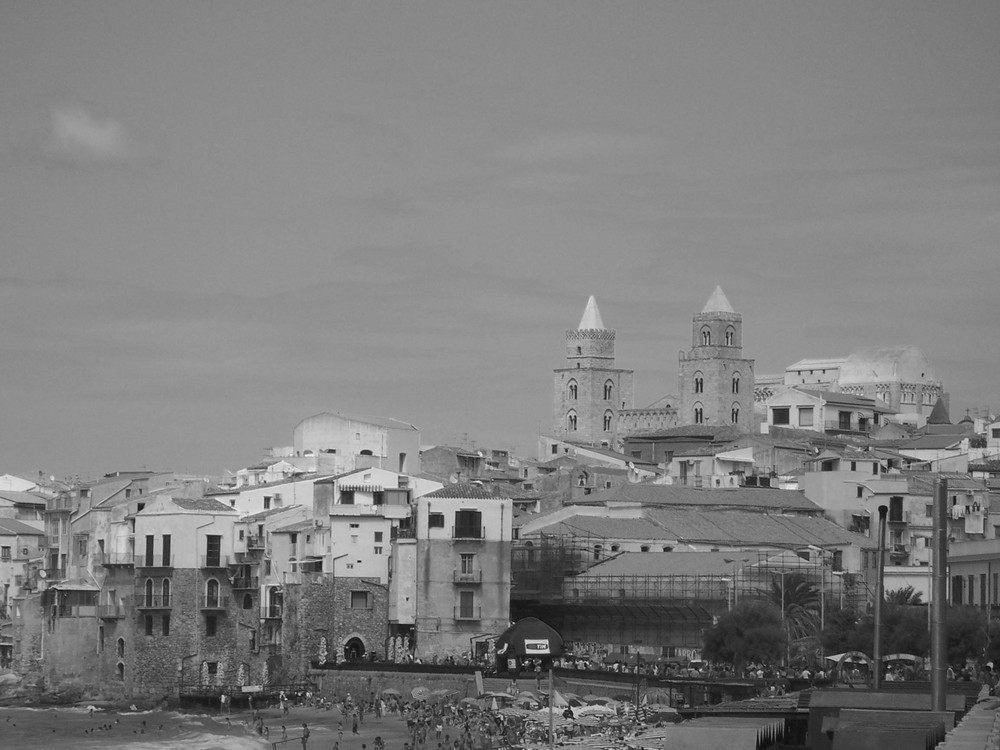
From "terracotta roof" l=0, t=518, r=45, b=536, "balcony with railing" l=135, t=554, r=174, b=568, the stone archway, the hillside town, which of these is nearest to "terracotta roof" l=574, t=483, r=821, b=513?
the hillside town

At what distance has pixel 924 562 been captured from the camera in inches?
3868

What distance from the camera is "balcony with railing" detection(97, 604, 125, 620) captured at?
88.1 meters

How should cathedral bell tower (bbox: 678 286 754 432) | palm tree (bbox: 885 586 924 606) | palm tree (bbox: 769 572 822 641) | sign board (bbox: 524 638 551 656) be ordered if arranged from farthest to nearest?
cathedral bell tower (bbox: 678 286 754 432)
palm tree (bbox: 885 586 924 606)
palm tree (bbox: 769 572 822 641)
sign board (bbox: 524 638 551 656)

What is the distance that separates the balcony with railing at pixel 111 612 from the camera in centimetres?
8806

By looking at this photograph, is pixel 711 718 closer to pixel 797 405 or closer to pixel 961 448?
pixel 961 448

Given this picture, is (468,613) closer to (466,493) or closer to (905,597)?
(466,493)

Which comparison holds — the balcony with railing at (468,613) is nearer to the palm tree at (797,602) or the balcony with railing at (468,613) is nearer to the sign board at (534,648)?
the sign board at (534,648)

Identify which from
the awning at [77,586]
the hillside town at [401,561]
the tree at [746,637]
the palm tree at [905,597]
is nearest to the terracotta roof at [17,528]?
the hillside town at [401,561]

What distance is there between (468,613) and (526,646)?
23.4 feet

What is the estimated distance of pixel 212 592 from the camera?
286 ft

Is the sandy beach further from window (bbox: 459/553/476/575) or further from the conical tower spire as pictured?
the conical tower spire

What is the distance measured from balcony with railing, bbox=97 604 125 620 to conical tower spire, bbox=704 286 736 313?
10849cm

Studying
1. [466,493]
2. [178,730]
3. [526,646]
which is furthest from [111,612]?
[526,646]

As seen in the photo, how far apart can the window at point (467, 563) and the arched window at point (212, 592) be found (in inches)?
368
